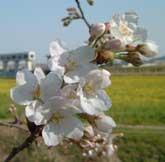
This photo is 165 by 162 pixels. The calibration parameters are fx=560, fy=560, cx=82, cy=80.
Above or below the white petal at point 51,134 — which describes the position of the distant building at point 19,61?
below

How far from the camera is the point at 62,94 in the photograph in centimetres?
153

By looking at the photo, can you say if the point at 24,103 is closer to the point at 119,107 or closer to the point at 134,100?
the point at 119,107

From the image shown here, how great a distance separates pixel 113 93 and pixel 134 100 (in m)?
3.13

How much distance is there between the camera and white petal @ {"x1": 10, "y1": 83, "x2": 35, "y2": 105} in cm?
153

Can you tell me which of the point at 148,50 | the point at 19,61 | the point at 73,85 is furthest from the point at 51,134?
the point at 19,61

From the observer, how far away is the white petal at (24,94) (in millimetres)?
1527

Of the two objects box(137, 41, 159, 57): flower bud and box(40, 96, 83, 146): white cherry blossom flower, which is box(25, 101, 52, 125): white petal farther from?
box(137, 41, 159, 57): flower bud

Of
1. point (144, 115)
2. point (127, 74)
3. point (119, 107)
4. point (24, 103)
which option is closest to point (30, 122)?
point (24, 103)

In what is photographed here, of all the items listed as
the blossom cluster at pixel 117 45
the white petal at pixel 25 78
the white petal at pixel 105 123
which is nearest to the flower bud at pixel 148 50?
the blossom cluster at pixel 117 45

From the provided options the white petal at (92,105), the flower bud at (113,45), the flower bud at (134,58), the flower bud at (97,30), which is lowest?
the white petal at (92,105)

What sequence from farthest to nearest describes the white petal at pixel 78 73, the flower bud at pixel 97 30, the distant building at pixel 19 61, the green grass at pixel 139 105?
the green grass at pixel 139 105 < the distant building at pixel 19 61 < the flower bud at pixel 97 30 < the white petal at pixel 78 73

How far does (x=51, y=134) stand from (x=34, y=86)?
5.5 inches

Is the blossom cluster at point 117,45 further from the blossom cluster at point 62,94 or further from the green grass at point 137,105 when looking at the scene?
the green grass at point 137,105

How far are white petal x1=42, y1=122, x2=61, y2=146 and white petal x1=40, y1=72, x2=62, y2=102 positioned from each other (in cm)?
8
